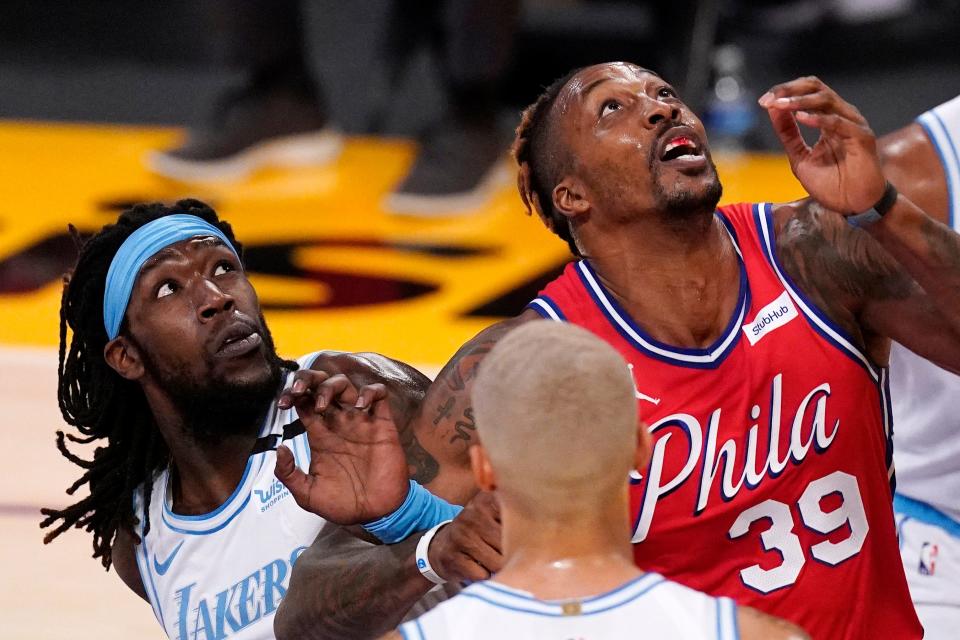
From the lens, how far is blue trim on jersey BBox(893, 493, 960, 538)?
3836mm

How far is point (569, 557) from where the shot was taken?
2199mm

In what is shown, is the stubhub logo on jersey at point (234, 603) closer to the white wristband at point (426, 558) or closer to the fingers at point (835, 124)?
the white wristband at point (426, 558)

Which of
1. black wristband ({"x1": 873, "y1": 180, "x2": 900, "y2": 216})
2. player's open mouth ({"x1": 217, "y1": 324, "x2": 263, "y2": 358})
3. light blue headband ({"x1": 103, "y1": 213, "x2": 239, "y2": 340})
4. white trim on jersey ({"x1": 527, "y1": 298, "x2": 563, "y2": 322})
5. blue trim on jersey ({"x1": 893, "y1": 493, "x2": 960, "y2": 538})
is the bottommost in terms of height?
blue trim on jersey ({"x1": 893, "y1": 493, "x2": 960, "y2": 538})

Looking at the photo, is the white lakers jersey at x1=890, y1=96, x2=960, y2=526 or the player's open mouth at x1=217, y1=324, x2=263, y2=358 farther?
the white lakers jersey at x1=890, y1=96, x2=960, y2=526

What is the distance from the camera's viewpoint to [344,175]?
7816mm

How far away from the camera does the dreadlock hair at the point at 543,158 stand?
3357 millimetres

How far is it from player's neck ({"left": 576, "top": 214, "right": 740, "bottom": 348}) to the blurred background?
2.50 metres

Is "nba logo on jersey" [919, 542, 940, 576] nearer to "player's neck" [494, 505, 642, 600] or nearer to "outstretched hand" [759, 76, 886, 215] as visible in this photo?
"outstretched hand" [759, 76, 886, 215]

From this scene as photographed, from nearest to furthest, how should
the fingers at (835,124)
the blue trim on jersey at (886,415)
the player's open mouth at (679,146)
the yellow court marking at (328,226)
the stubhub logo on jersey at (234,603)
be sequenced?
the fingers at (835,124)
the player's open mouth at (679,146)
the blue trim on jersey at (886,415)
the stubhub logo on jersey at (234,603)
the yellow court marking at (328,226)

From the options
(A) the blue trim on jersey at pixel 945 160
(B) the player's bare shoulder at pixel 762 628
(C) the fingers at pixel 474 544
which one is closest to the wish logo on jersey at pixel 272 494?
(C) the fingers at pixel 474 544

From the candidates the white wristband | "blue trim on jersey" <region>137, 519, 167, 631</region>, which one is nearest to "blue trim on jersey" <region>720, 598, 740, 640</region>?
the white wristband

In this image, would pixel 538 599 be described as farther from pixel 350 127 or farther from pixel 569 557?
pixel 350 127

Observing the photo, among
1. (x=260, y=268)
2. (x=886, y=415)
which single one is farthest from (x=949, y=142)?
(x=260, y=268)

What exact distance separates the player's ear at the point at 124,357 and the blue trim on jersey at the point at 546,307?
92 cm
